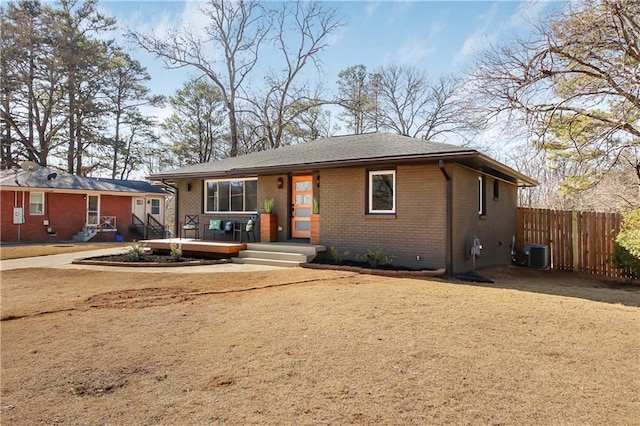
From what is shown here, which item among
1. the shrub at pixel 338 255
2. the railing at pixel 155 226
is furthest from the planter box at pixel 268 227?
the railing at pixel 155 226

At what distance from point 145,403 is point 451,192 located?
7361mm

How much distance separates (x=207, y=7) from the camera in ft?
78.8

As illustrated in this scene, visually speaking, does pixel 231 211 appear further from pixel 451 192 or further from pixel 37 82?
pixel 37 82

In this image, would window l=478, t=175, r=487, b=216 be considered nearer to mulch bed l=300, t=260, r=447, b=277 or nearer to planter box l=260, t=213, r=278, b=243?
mulch bed l=300, t=260, r=447, b=277

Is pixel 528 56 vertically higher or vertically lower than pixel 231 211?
higher

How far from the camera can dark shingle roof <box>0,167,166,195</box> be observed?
61.6 feet

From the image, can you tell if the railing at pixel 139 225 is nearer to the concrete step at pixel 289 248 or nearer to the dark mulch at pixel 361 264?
the concrete step at pixel 289 248

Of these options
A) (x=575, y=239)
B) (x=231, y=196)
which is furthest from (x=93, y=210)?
(x=575, y=239)

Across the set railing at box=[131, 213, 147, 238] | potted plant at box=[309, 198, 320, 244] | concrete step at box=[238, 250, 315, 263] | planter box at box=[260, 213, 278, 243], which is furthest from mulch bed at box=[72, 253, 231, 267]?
railing at box=[131, 213, 147, 238]

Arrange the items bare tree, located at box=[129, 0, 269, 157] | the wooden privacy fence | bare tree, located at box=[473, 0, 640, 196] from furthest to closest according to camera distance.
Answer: bare tree, located at box=[129, 0, 269, 157] → the wooden privacy fence → bare tree, located at box=[473, 0, 640, 196]

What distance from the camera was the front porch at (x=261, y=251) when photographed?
32.4ft

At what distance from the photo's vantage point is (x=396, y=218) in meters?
9.27

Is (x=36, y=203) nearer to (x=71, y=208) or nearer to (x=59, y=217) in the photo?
(x=59, y=217)

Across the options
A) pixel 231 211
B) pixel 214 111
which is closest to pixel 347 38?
pixel 214 111
